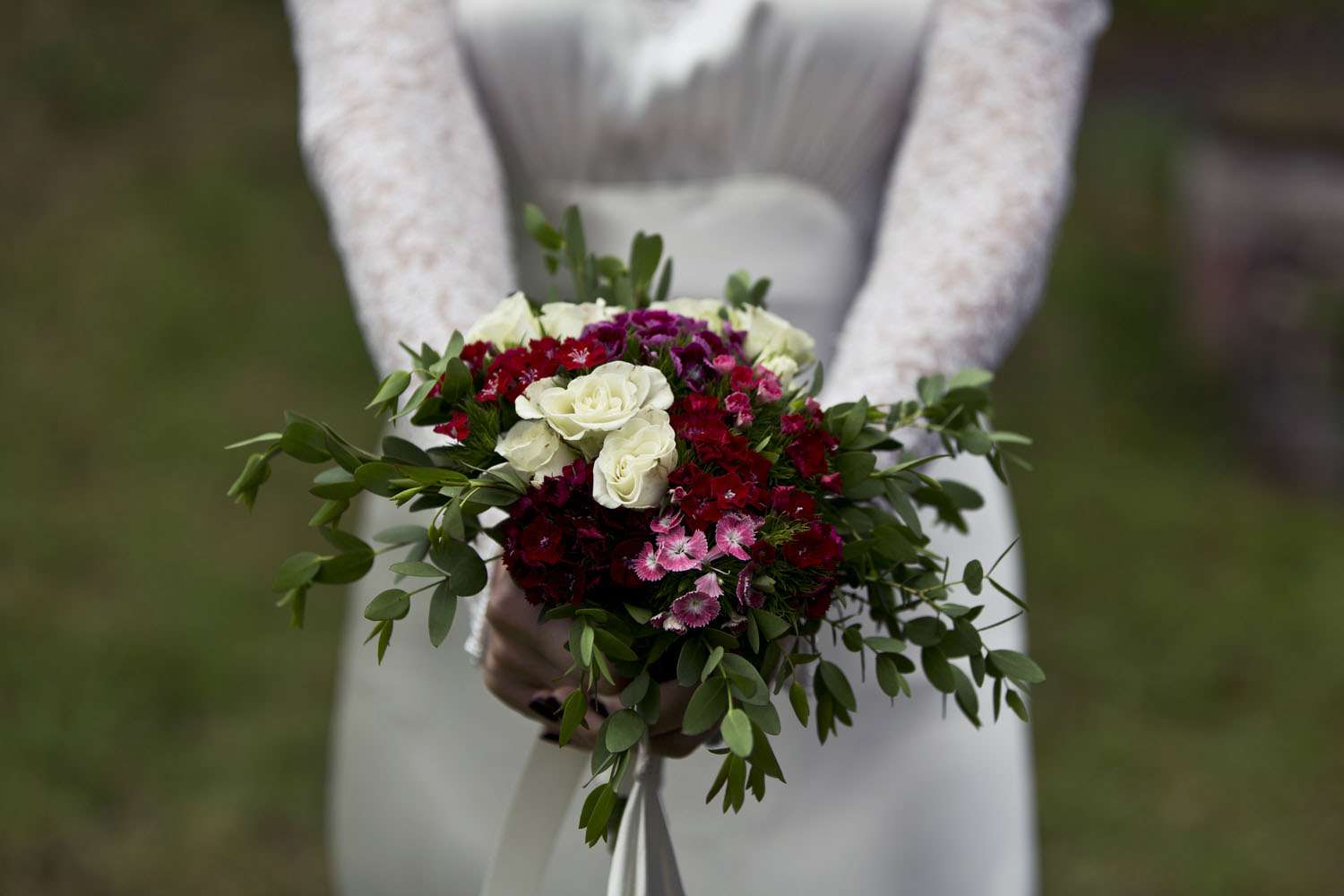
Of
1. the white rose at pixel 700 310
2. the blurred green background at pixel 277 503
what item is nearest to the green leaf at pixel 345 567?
the white rose at pixel 700 310

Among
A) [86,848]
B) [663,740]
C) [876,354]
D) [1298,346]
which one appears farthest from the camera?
[1298,346]

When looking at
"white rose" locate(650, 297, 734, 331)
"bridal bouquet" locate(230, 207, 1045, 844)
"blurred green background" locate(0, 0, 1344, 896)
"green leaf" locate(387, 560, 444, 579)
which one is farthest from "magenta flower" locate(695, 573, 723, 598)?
"blurred green background" locate(0, 0, 1344, 896)

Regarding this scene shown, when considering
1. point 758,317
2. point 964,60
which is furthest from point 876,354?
point 964,60

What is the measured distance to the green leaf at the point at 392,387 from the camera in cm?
128

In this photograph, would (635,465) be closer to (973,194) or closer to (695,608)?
(695,608)

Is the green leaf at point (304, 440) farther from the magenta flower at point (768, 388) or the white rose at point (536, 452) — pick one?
the magenta flower at point (768, 388)

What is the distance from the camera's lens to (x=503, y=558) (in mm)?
1225

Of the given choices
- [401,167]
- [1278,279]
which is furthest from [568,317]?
[1278,279]

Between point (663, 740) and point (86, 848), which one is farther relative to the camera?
point (86, 848)

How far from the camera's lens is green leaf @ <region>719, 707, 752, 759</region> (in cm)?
112

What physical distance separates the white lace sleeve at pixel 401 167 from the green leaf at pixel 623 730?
56cm

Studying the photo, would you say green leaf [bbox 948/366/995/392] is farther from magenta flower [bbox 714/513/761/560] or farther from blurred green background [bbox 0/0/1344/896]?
blurred green background [bbox 0/0/1344/896]

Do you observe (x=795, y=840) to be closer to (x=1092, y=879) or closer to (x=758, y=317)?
(x=758, y=317)

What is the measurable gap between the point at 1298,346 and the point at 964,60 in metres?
3.88
